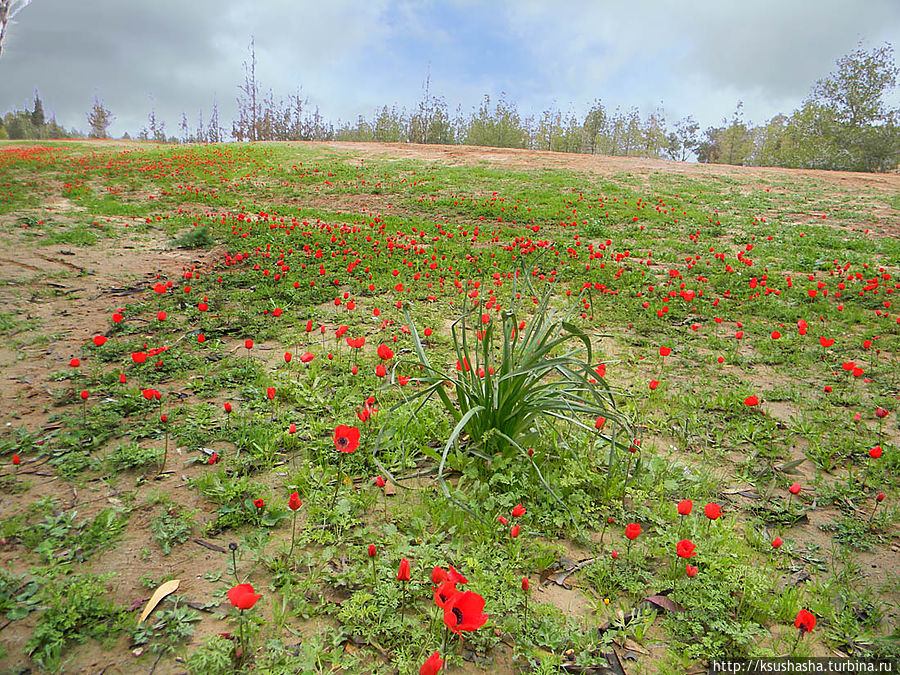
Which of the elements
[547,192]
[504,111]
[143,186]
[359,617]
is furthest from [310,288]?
[504,111]

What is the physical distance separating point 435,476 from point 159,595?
1.31 metres

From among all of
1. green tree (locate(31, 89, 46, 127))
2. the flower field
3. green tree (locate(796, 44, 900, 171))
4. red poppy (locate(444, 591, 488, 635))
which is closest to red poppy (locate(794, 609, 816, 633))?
the flower field

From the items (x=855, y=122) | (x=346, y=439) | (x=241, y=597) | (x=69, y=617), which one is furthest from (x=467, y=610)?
(x=855, y=122)

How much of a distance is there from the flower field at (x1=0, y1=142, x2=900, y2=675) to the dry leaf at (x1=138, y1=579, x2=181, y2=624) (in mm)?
10

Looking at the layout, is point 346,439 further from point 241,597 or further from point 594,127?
point 594,127

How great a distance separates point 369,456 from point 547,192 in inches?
442

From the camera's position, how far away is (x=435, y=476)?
2.51m

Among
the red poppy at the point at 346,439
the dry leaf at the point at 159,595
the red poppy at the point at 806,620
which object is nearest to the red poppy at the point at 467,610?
the red poppy at the point at 346,439

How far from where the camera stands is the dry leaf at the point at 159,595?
1.62m

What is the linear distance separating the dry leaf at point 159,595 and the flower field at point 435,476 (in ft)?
0.03

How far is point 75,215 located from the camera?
28.6 ft

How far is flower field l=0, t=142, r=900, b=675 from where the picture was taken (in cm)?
161

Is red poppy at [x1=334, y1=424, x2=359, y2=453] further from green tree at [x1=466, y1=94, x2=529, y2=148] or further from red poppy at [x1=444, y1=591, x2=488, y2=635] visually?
green tree at [x1=466, y1=94, x2=529, y2=148]

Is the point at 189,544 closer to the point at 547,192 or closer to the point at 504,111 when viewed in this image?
the point at 547,192
